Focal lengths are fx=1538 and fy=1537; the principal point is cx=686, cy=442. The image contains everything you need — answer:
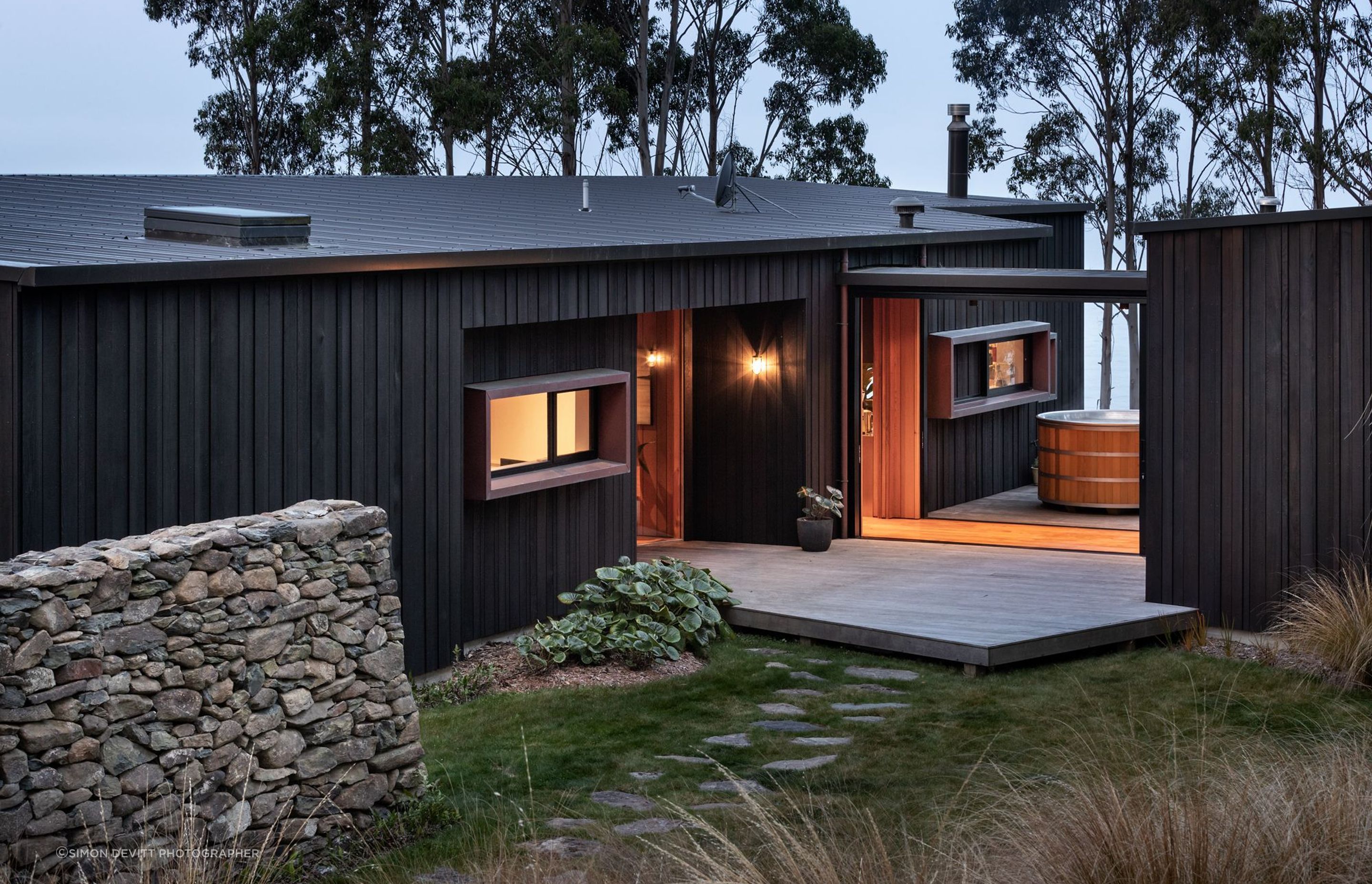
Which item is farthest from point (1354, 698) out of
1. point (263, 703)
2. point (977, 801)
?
point (263, 703)

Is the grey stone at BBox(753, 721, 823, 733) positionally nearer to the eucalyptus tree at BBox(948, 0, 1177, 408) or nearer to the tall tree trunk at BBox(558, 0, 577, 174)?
the eucalyptus tree at BBox(948, 0, 1177, 408)

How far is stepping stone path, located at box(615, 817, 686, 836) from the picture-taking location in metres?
5.98

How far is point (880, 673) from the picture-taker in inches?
347

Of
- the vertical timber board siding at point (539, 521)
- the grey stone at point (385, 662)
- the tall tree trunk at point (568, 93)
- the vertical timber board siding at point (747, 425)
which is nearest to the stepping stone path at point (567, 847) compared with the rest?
the grey stone at point (385, 662)

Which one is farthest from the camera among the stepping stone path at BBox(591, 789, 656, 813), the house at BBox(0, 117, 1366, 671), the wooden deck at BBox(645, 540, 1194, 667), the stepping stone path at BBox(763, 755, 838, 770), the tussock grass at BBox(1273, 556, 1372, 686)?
the wooden deck at BBox(645, 540, 1194, 667)

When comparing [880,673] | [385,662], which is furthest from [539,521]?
[385,662]

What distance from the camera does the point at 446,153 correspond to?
30.1 metres

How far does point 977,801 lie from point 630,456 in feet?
15.2

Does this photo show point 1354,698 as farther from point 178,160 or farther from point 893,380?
point 178,160

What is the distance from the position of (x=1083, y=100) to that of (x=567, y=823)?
25.7 metres

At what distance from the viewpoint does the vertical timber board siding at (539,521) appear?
9.27 m

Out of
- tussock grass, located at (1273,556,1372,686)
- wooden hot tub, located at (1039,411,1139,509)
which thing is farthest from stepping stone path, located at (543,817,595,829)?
wooden hot tub, located at (1039,411,1139,509)

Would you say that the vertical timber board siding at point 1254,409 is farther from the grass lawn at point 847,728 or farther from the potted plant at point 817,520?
the potted plant at point 817,520

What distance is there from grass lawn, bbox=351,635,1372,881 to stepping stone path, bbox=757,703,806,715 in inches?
2.5
